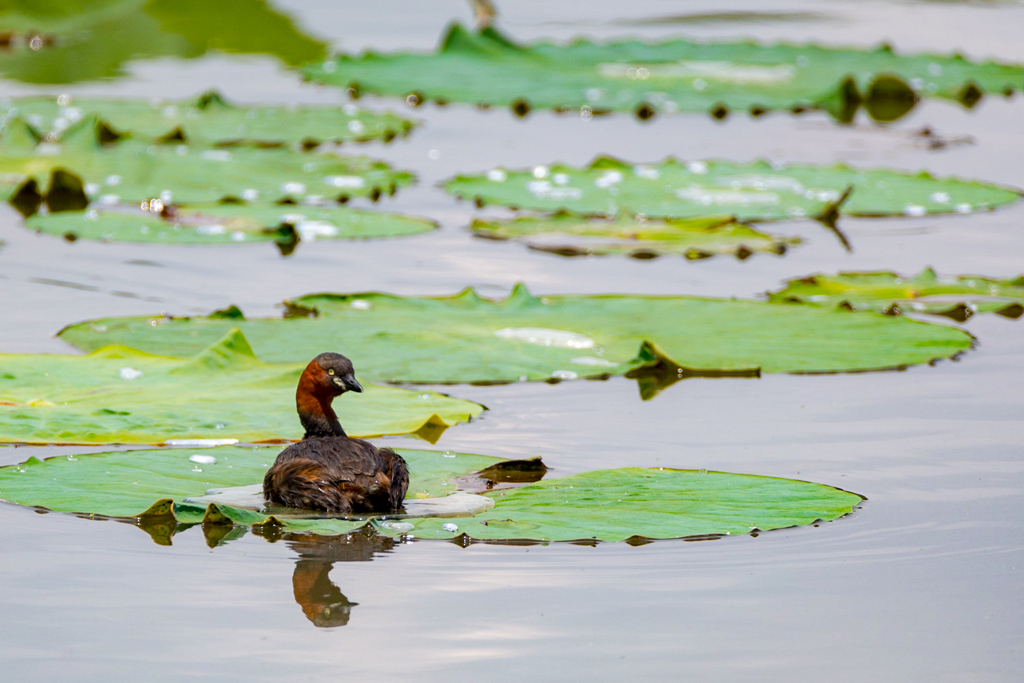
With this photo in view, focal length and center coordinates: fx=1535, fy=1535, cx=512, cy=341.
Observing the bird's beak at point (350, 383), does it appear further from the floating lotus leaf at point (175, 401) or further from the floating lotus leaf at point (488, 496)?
the floating lotus leaf at point (175, 401)

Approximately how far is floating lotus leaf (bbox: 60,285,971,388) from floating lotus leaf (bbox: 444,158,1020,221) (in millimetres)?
1773

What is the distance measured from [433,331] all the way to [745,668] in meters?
2.63

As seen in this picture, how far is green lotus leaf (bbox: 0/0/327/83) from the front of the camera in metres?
13.1

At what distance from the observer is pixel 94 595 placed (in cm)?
314

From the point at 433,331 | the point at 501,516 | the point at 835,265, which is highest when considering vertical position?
the point at 835,265

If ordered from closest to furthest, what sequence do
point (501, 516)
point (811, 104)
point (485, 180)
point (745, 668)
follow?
point (745, 668) → point (501, 516) → point (485, 180) → point (811, 104)

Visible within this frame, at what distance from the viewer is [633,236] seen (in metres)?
7.09

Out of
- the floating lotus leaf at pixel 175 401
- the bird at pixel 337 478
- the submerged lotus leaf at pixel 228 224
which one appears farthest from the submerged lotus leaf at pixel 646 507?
the submerged lotus leaf at pixel 228 224

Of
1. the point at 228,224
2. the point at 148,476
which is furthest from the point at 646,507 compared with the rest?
the point at 228,224

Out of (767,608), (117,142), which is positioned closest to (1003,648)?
(767,608)

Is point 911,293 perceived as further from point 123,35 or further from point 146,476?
point 123,35

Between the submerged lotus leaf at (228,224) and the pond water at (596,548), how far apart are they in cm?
10

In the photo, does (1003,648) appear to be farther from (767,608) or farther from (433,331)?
(433,331)

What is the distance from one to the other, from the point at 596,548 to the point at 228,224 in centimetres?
389
